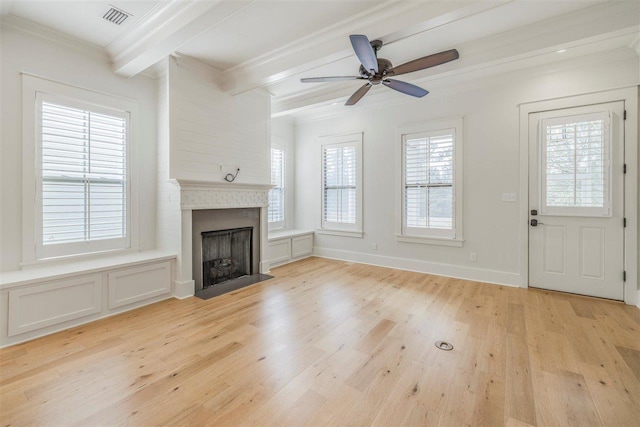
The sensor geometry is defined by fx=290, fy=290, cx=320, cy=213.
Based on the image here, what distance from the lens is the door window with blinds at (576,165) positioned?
11.7ft

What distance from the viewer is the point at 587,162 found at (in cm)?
365

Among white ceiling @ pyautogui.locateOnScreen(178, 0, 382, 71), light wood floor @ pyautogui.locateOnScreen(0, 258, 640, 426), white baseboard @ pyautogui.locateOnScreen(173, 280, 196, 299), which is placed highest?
white ceiling @ pyautogui.locateOnScreen(178, 0, 382, 71)

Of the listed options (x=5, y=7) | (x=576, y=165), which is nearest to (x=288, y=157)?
(x=5, y=7)

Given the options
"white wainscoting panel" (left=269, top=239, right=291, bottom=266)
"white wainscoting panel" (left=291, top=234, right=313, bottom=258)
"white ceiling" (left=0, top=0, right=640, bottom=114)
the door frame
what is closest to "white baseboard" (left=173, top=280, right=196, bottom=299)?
"white wainscoting panel" (left=269, top=239, right=291, bottom=266)

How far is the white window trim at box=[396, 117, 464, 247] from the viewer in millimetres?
4504

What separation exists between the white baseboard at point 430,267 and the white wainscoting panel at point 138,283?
3.20 meters

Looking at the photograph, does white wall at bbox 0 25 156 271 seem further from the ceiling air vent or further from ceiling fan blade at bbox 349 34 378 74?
ceiling fan blade at bbox 349 34 378 74

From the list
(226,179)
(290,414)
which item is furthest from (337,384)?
(226,179)

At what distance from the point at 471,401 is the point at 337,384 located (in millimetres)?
854

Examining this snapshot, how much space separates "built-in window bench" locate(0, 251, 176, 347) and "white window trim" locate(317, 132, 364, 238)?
10.3 ft

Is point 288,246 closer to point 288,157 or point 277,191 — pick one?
point 277,191

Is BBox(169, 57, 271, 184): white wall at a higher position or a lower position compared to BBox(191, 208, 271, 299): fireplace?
higher

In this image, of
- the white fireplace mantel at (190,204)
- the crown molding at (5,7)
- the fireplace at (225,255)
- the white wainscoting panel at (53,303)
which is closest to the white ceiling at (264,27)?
the crown molding at (5,7)

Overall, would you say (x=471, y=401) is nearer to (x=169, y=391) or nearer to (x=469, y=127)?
(x=169, y=391)
